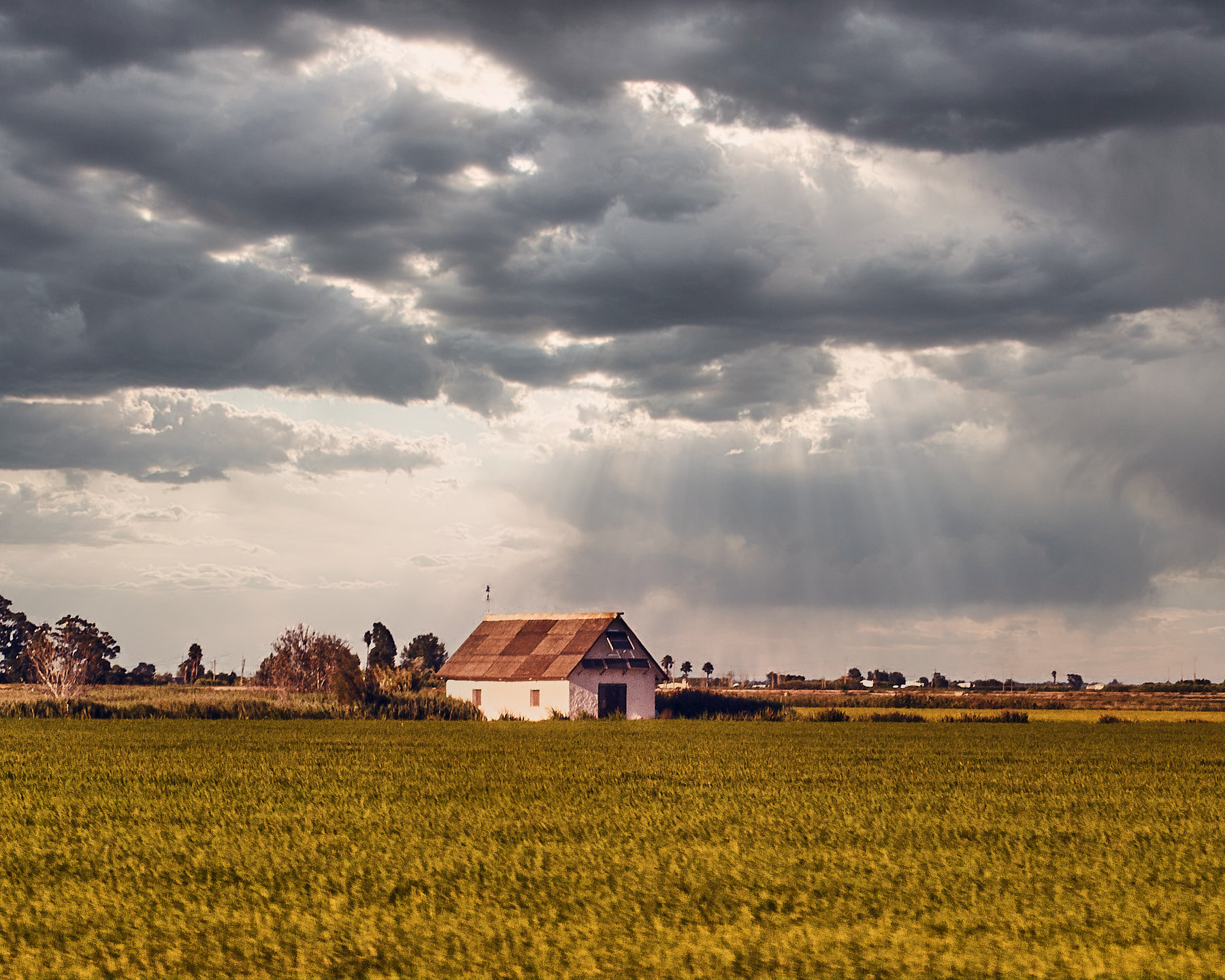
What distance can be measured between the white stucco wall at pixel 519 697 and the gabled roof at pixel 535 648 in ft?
1.10

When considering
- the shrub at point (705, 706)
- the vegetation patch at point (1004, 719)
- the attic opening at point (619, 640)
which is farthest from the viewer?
the shrub at point (705, 706)

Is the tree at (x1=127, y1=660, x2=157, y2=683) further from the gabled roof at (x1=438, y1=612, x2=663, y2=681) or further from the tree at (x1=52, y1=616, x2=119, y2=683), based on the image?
the gabled roof at (x1=438, y1=612, x2=663, y2=681)

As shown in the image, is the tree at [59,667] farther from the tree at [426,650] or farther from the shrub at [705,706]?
the tree at [426,650]

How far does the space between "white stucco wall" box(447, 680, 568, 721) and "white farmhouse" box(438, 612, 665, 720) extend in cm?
3

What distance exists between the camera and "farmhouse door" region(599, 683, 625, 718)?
57781 millimetres

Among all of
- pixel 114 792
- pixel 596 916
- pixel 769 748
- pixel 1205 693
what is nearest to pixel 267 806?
pixel 114 792

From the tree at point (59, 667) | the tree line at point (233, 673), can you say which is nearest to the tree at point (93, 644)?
the tree line at point (233, 673)

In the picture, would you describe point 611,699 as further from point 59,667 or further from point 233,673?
point 233,673

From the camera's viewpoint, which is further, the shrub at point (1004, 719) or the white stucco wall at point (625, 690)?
the white stucco wall at point (625, 690)

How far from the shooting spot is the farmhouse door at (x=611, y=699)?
190 ft

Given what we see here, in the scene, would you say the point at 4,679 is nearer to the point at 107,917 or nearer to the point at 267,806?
the point at 267,806

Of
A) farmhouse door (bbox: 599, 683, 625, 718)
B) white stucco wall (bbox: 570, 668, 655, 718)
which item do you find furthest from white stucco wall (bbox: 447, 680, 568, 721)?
farmhouse door (bbox: 599, 683, 625, 718)

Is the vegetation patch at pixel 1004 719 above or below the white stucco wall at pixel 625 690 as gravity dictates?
below

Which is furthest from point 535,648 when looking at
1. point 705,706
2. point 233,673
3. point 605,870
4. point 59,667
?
point 233,673
